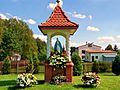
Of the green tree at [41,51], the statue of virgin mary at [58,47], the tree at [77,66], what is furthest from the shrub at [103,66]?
the green tree at [41,51]

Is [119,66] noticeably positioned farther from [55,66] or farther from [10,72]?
[55,66]

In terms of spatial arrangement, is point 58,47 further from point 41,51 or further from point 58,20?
point 41,51

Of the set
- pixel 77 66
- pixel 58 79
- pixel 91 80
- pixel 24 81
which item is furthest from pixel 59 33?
pixel 77 66

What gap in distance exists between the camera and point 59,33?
14.9 meters

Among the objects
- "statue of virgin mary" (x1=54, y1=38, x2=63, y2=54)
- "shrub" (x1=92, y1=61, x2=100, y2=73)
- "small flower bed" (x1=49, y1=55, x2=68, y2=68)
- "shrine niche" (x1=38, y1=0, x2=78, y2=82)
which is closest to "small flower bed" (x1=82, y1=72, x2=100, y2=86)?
"shrine niche" (x1=38, y1=0, x2=78, y2=82)

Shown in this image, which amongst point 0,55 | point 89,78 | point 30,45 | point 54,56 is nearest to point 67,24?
point 54,56

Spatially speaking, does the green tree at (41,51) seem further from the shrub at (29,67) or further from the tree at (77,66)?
the tree at (77,66)

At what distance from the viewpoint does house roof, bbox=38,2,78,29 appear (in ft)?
46.1

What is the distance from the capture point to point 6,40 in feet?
187

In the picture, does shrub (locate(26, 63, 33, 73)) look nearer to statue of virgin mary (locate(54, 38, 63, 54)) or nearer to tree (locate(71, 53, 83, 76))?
tree (locate(71, 53, 83, 76))

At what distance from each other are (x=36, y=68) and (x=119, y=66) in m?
8.46

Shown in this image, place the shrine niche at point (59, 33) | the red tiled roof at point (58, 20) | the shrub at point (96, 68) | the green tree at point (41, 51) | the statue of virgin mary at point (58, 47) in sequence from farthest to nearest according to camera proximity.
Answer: the green tree at point (41, 51) < the shrub at point (96, 68) < the statue of virgin mary at point (58, 47) < the red tiled roof at point (58, 20) < the shrine niche at point (59, 33)

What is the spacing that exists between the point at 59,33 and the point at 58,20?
74cm

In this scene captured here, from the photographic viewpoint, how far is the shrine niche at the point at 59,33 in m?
13.7
